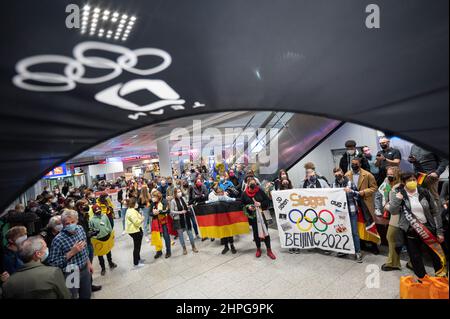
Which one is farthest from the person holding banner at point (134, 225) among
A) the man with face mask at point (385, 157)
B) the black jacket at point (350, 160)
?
the man with face mask at point (385, 157)

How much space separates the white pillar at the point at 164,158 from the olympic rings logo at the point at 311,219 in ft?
38.3

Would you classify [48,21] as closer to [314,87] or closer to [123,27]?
[123,27]

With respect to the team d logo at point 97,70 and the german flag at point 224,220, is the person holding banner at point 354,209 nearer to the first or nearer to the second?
the german flag at point 224,220

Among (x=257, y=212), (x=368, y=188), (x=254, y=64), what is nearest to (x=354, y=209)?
(x=368, y=188)

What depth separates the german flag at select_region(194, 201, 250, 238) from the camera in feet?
18.5

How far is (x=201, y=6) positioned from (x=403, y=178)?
11.9 feet

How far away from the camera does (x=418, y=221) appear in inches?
126

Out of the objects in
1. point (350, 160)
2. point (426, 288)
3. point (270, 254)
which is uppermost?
point (350, 160)

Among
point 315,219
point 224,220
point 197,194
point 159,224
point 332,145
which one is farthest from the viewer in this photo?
point 332,145

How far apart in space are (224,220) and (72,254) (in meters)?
3.31

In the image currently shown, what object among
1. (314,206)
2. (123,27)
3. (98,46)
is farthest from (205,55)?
(314,206)

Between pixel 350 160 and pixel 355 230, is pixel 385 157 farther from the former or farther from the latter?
pixel 355 230

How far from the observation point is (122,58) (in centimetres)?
177

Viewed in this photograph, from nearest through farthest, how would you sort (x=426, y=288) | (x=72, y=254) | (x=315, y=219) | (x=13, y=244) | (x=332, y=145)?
(x=426, y=288)
(x=72, y=254)
(x=13, y=244)
(x=315, y=219)
(x=332, y=145)
